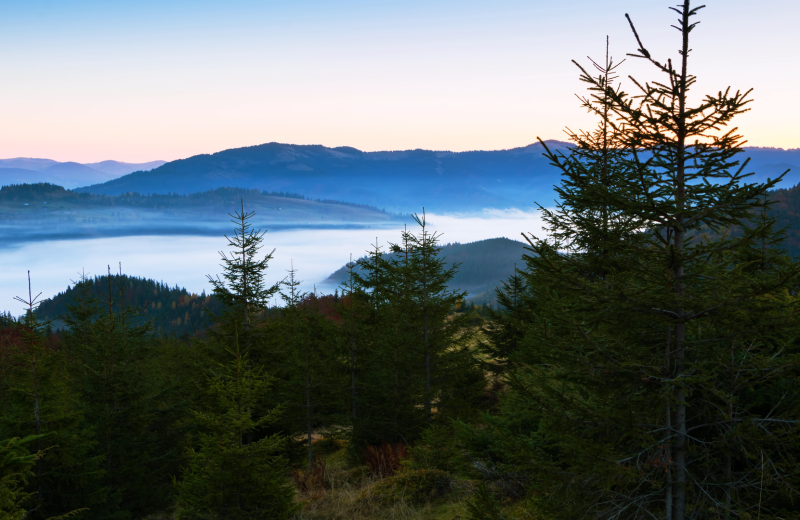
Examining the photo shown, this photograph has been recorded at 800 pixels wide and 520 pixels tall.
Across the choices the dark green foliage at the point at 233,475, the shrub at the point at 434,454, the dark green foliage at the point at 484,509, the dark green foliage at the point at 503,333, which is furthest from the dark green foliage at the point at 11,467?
the dark green foliage at the point at 503,333

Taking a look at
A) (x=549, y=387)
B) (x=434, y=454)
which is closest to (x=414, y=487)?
(x=434, y=454)

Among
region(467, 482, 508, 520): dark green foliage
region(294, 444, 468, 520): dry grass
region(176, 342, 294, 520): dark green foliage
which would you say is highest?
region(467, 482, 508, 520): dark green foliage

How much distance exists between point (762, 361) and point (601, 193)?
2249mm

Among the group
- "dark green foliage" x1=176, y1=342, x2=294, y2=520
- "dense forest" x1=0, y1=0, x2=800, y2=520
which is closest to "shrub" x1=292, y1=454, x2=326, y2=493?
"dense forest" x1=0, y1=0, x2=800, y2=520

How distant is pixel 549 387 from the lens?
485cm

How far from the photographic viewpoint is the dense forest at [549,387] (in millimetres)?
4602

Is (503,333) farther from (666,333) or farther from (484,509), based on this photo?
(666,333)

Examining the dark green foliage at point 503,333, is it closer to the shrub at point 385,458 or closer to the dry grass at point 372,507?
the shrub at point 385,458

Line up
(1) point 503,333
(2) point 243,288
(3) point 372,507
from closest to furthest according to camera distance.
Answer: (3) point 372,507
(2) point 243,288
(1) point 503,333

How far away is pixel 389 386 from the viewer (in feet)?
61.3

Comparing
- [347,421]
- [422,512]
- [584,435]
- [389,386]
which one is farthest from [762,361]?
[347,421]

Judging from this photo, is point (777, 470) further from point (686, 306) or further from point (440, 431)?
point (440, 431)

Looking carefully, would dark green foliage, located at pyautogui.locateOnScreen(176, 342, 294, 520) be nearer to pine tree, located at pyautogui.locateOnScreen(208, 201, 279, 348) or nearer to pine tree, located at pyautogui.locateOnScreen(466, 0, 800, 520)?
pine tree, located at pyautogui.locateOnScreen(466, 0, 800, 520)

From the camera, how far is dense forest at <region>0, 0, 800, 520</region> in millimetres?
4602
